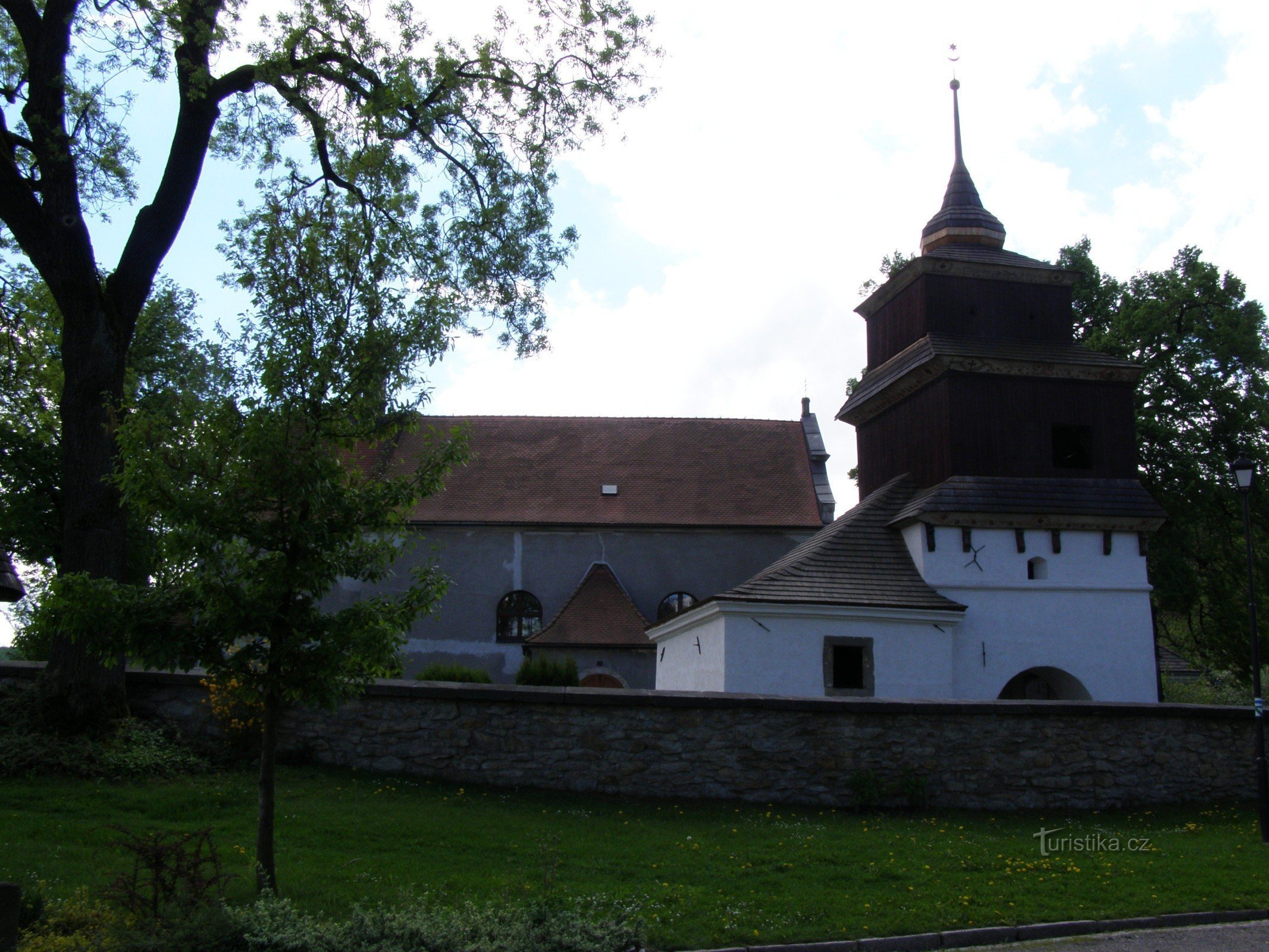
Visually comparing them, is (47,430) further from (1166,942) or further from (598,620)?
(1166,942)

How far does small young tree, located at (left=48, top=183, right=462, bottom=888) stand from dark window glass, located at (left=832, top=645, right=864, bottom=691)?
37.7 ft

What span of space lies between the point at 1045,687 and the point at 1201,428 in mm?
12597

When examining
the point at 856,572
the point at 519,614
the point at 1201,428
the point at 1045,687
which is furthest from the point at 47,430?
the point at 1201,428

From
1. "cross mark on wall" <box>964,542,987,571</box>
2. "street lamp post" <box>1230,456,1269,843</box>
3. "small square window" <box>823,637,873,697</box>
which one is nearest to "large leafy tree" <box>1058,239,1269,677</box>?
"cross mark on wall" <box>964,542,987,571</box>

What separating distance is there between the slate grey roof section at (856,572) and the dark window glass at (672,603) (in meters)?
7.52

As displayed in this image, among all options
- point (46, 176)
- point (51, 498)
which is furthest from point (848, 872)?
point (51, 498)

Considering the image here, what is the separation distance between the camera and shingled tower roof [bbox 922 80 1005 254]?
24.7 m

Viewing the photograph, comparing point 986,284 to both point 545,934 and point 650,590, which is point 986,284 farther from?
point 545,934

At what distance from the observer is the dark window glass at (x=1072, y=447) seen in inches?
864

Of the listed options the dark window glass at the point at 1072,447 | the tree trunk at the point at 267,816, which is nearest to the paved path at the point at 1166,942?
the tree trunk at the point at 267,816

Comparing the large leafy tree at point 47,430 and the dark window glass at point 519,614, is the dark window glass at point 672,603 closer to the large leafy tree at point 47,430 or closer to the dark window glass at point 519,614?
the dark window glass at point 519,614

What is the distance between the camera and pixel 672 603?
29.0 metres

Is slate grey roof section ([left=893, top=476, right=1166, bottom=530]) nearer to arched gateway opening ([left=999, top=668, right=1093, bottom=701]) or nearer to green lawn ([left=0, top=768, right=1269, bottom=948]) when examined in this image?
arched gateway opening ([left=999, top=668, right=1093, bottom=701])

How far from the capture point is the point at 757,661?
1867 cm
